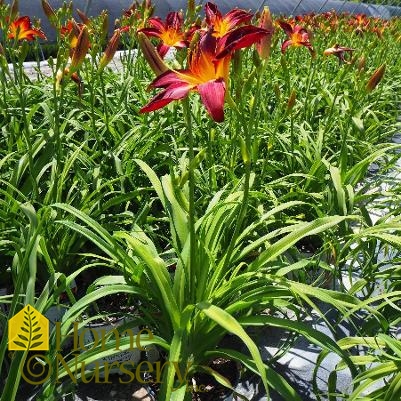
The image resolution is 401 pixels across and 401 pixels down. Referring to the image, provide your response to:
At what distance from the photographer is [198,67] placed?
1.08 meters

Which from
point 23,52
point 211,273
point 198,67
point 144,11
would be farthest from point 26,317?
point 144,11

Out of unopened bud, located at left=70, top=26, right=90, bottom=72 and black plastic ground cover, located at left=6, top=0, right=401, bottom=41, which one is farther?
black plastic ground cover, located at left=6, top=0, right=401, bottom=41

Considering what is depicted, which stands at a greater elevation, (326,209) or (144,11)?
(144,11)

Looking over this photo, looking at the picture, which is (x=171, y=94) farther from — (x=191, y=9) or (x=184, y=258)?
(x=191, y=9)

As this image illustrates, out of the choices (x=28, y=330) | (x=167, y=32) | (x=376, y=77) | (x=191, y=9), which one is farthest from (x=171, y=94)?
(x=376, y=77)

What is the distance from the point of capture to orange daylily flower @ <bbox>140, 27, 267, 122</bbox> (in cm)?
99

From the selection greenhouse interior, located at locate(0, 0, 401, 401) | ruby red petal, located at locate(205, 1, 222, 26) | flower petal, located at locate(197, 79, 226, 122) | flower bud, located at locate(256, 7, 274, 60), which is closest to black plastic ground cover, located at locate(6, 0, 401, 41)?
greenhouse interior, located at locate(0, 0, 401, 401)

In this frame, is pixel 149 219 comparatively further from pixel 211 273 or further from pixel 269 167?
pixel 269 167

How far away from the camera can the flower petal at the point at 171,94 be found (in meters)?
0.99

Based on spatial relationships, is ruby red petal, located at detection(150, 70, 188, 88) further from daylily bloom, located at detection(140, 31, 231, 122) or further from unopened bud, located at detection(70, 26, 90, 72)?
unopened bud, located at detection(70, 26, 90, 72)

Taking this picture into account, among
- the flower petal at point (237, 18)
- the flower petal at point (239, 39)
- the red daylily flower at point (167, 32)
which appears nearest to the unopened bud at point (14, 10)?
the red daylily flower at point (167, 32)

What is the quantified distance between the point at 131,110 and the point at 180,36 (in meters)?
1.08

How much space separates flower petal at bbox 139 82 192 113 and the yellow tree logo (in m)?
0.67

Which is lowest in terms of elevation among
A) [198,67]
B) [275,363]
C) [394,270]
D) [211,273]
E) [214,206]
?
[275,363]
